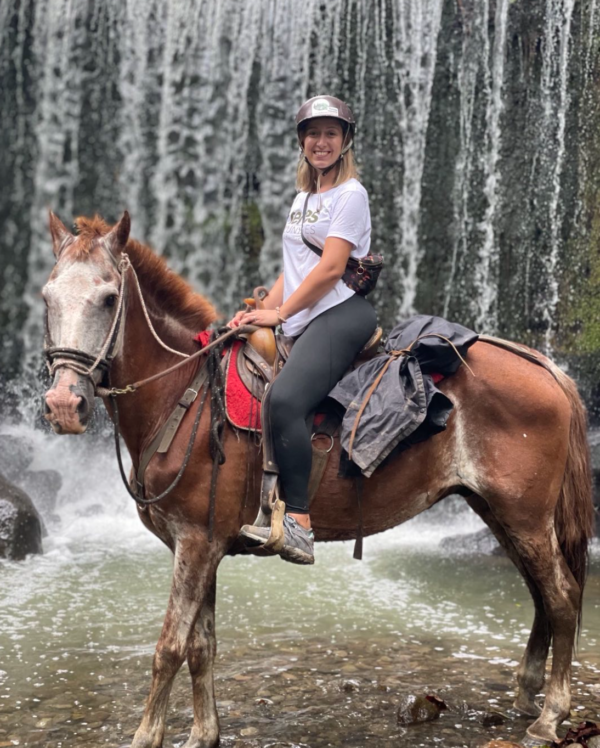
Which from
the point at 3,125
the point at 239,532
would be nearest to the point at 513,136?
the point at 3,125

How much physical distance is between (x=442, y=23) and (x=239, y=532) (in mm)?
12146

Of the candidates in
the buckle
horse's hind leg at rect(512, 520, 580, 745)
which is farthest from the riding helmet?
horse's hind leg at rect(512, 520, 580, 745)

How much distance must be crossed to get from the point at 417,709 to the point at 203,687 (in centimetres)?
125

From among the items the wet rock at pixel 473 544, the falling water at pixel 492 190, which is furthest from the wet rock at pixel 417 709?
the falling water at pixel 492 190

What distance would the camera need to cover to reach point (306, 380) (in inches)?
171

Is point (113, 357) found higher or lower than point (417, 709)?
higher

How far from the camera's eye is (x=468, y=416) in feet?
15.4

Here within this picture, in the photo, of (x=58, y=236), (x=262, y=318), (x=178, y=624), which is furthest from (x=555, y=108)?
(x=178, y=624)

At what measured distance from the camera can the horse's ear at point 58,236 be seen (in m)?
4.20

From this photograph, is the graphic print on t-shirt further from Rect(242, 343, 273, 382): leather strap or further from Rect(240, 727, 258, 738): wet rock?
Rect(240, 727, 258, 738): wet rock

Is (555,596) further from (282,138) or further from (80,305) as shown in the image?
(282,138)

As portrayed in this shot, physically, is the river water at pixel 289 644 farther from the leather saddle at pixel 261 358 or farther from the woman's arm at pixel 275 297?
the woman's arm at pixel 275 297

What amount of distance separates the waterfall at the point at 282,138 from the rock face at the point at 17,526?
6076mm

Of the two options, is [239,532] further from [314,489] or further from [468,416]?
[468,416]
